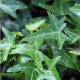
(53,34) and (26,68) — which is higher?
(53,34)

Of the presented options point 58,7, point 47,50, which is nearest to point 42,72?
point 47,50

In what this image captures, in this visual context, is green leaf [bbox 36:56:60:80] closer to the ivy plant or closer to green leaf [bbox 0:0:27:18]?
the ivy plant

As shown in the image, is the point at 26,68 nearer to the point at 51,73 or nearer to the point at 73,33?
the point at 51,73

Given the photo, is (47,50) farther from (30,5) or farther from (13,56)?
(30,5)

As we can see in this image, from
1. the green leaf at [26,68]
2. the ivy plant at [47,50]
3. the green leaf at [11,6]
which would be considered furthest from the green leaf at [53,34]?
the green leaf at [11,6]

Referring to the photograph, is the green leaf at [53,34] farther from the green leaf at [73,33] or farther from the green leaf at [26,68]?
the green leaf at [26,68]

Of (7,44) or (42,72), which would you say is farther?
(7,44)

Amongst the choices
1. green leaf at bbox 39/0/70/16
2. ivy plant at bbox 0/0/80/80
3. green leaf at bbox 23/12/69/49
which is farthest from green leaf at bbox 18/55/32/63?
green leaf at bbox 39/0/70/16
